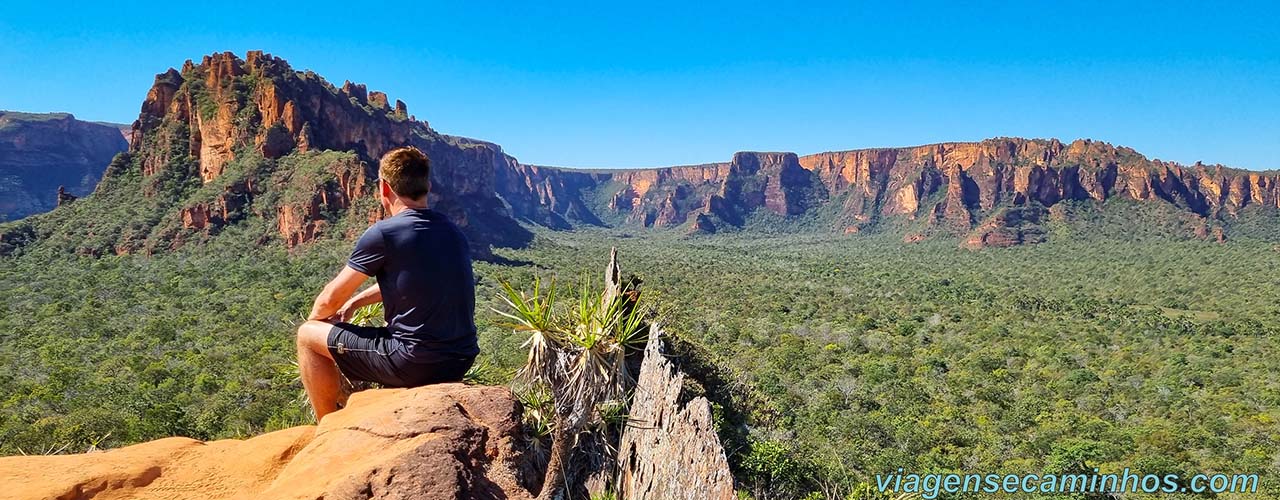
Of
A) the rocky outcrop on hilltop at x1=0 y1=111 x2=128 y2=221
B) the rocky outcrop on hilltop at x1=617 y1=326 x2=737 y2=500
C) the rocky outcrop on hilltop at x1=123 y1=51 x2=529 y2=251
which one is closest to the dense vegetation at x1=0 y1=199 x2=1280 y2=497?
the rocky outcrop on hilltop at x1=617 y1=326 x2=737 y2=500

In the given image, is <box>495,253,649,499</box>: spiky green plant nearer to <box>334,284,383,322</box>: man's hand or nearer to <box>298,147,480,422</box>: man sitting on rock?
<box>298,147,480,422</box>: man sitting on rock

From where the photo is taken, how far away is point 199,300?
1300 inches

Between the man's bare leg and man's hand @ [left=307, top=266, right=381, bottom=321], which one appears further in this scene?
the man's bare leg

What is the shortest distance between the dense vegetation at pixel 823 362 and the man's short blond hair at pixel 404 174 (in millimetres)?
985

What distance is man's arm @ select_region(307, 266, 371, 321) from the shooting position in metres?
3.33

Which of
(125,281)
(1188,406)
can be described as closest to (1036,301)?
(1188,406)

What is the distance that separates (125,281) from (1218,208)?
168 m

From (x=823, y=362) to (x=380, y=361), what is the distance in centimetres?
2710

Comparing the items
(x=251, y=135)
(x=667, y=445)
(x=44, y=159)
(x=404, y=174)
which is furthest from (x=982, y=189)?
(x=44, y=159)

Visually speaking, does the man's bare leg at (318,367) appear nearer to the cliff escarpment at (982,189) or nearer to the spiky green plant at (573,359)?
the spiky green plant at (573,359)

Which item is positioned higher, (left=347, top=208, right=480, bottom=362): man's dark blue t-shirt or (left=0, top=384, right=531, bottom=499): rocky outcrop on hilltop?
(left=347, top=208, right=480, bottom=362): man's dark blue t-shirt

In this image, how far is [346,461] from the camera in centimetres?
269

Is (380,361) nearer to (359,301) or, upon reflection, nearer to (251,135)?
(359,301)

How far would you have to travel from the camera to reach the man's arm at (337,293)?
3.33m
